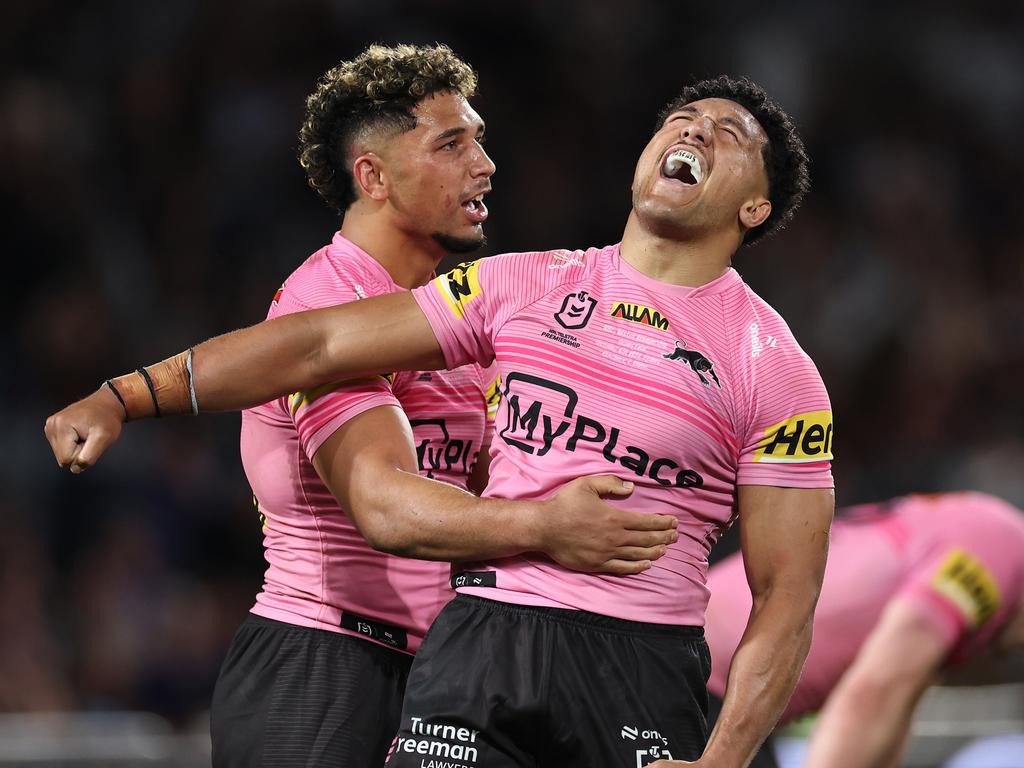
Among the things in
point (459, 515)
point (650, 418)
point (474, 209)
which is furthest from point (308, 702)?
point (474, 209)

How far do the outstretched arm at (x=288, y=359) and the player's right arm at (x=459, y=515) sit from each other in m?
0.14

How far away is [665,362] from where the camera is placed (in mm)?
2818

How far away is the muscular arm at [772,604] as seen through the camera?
271 centimetres

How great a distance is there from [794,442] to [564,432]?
44 centimetres

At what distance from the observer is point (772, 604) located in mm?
2766

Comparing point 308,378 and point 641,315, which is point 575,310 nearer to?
point 641,315

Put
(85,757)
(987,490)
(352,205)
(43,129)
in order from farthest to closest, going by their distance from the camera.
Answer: (43,129), (987,490), (85,757), (352,205)

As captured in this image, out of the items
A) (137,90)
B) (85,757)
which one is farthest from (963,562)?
(137,90)

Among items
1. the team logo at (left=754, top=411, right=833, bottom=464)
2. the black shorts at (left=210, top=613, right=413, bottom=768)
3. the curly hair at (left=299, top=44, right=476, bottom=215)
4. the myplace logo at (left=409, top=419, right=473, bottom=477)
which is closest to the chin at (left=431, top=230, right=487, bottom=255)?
the curly hair at (left=299, top=44, right=476, bottom=215)

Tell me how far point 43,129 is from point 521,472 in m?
6.13

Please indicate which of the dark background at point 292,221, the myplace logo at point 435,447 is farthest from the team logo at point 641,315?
the dark background at point 292,221

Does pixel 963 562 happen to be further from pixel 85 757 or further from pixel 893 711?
pixel 85 757

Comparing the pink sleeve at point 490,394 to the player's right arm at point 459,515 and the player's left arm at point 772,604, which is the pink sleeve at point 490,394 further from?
the player's left arm at point 772,604

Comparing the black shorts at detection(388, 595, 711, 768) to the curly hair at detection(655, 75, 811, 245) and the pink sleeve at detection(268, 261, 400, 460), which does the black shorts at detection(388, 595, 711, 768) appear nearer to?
the pink sleeve at detection(268, 261, 400, 460)
